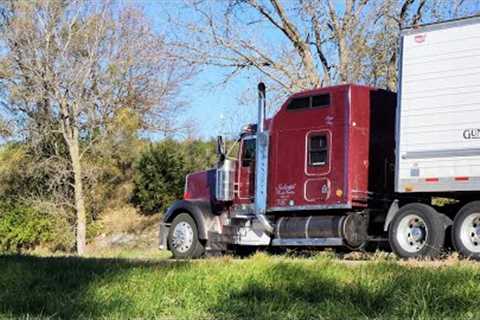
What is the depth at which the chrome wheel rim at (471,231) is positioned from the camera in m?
12.0

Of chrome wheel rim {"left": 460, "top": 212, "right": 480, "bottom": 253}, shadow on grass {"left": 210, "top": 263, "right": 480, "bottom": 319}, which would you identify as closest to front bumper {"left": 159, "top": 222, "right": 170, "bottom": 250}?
chrome wheel rim {"left": 460, "top": 212, "right": 480, "bottom": 253}

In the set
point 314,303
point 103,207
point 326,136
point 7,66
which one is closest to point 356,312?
point 314,303

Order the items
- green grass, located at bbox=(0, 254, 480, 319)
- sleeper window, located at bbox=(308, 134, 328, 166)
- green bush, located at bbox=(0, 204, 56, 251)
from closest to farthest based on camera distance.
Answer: green grass, located at bbox=(0, 254, 480, 319) → sleeper window, located at bbox=(308, 134, 328, 166) → green bush, located at bbox=(0, 204, 56, 251)

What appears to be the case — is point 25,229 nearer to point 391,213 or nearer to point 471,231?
point 391,213

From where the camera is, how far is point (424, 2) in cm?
2334

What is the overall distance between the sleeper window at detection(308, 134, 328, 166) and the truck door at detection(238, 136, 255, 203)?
1665 millimetres

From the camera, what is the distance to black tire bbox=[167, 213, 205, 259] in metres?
15.9

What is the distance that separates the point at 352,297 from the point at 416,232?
4734 millimetres

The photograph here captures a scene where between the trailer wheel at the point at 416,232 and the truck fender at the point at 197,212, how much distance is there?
4.37m

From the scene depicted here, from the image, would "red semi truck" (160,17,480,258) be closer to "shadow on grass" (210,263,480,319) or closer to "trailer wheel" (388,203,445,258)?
"trailer wheel" (388,203,445,258)

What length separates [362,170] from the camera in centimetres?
1414

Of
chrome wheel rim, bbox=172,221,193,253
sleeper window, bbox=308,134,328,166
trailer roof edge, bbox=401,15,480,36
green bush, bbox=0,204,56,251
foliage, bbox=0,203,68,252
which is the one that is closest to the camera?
trailer roof edge, bbox=401,15,480,36

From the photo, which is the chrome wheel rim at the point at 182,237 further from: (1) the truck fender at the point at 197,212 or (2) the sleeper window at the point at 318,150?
(2) the sleeper window at the point at 318,150

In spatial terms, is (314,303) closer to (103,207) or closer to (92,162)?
(92,162)
